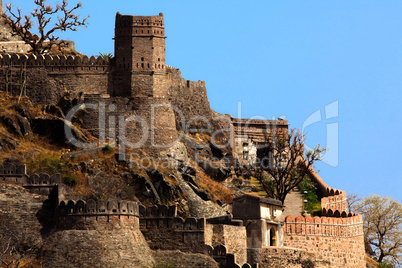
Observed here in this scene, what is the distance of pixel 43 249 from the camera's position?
5122 cm

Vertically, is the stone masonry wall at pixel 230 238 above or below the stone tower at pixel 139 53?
below

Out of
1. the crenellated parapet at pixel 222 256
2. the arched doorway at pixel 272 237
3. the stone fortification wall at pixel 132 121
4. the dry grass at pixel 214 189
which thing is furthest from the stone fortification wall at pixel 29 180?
the dry grass at pixel 214 189

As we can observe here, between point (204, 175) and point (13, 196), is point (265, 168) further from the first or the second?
point (13, 196)

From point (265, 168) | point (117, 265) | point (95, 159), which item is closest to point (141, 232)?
point (117, 265)

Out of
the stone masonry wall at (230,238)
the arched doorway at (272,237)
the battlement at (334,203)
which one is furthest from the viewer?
the battlement at (334,203)

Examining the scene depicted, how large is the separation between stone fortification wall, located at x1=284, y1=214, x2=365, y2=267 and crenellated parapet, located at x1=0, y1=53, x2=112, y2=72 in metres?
21.2

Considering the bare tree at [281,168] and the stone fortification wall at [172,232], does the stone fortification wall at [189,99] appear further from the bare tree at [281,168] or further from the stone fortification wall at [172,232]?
the stone fortification wall at [172,232]

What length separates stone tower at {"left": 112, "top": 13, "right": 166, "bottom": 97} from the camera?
74500 mm

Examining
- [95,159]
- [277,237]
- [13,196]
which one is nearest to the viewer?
[13,196]

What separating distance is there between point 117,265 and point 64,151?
21.6 metres

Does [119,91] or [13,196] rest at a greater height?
[119,91]

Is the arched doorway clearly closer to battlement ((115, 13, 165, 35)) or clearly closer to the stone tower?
the stone tower

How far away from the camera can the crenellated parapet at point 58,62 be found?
248 ft

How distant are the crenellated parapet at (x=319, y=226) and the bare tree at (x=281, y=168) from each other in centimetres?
736
